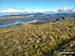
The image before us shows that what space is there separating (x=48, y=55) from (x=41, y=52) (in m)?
1.28

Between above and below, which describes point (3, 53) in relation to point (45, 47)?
below

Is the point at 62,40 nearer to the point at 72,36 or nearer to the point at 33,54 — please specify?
the point at 72,36

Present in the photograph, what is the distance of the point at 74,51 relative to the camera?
9570mm

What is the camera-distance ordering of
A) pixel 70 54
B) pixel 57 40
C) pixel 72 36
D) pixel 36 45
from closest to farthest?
1. pixel 70 54
2. pixel 36 45
3. pixel 57 40
4. pixel 72 36

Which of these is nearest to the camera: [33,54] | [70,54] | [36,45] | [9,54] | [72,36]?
[70,54]

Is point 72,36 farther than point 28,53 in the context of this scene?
Yes

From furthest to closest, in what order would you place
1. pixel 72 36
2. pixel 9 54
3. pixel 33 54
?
pixel 72 36, pixel 9 54, pixel 33 54

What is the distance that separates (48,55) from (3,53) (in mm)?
7661

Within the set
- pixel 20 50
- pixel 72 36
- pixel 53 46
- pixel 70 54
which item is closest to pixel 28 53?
pixel 20 50

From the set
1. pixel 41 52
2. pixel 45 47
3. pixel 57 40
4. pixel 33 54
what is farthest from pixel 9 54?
pixel 57 40

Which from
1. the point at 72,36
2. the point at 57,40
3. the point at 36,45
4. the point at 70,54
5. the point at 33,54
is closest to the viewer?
the point at 70,54

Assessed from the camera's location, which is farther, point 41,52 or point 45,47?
point 45,47

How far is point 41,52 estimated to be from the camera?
1088 centimetres

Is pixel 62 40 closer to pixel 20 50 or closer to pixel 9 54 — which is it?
pixel 20 50
